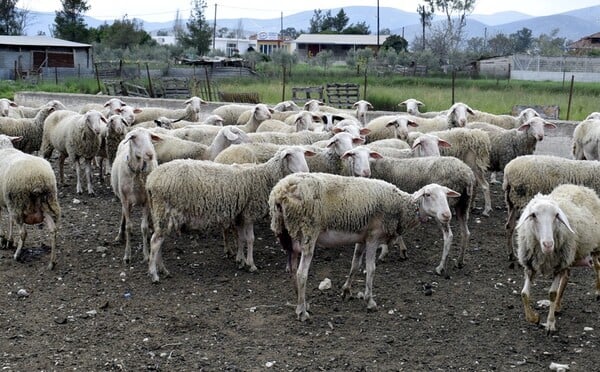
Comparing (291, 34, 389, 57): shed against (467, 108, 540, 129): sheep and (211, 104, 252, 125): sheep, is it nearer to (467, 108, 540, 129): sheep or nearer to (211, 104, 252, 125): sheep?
(211, 104, 252, 125): sheep

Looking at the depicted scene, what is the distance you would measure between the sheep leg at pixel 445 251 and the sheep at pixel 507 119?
5576 millimetres

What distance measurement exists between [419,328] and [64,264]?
170 inches

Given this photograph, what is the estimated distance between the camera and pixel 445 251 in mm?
7445

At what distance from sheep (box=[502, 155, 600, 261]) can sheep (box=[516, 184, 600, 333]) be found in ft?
4.68

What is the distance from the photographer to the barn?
34.8 metres

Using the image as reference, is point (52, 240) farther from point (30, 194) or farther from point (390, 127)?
point (390, 127)

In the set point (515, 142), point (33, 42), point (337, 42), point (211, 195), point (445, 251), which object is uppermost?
point (337, 42)

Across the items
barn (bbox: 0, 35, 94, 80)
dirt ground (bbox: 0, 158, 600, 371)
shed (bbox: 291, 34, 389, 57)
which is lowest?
dirt ground (bbox: 0, 158, 600, 371)

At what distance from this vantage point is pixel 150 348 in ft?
18.6

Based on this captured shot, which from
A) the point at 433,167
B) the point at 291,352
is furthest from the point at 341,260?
the point at 291,352

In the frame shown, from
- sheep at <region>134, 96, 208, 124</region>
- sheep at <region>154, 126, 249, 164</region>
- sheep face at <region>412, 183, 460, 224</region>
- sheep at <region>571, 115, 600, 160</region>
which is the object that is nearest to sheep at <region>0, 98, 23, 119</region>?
sheep at <region>134, 96, 208, 124</region>

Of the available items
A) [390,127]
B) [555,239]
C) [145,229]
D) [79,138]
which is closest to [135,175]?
[145,229]

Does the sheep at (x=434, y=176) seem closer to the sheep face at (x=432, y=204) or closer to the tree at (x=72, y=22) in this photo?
the sheep face at (x=432, y=204)

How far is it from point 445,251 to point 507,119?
609 centimetres
